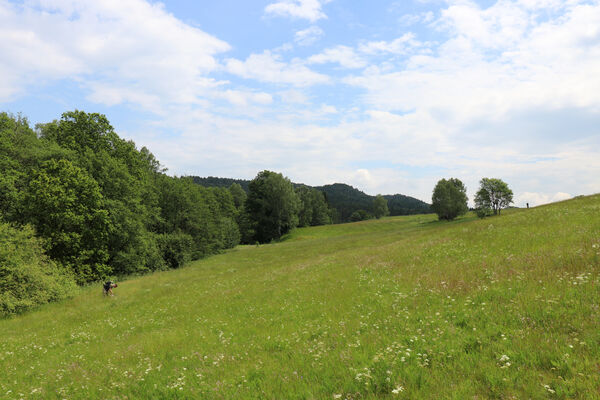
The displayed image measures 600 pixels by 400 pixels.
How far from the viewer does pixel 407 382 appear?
5434mm

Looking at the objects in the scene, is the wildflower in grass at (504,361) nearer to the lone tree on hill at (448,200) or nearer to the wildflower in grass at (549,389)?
the wildflower in grass at (549,389)

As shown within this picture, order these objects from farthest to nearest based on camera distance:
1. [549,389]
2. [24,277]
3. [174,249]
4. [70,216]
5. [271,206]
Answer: [271,206] < [174,249] < [70,216] < [24,277] < [549,389]

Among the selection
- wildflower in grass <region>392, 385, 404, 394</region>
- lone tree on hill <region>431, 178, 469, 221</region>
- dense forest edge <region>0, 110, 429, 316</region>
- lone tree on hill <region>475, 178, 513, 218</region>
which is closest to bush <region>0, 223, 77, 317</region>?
dense forest edge <region>0, 110, 429, 316</region>

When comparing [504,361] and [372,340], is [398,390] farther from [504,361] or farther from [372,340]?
[372,340]

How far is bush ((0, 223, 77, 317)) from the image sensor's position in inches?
879

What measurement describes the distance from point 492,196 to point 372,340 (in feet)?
255

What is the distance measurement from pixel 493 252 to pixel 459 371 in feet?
43.7

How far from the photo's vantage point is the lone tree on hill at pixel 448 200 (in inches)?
3383

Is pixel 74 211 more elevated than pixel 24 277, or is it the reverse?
pixel 74 211

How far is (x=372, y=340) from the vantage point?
7793 millimetres

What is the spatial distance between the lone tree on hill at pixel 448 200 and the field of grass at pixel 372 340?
7467cm

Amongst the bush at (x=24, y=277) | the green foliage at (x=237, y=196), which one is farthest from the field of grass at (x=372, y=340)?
the green foliage at (x=237, y=196)

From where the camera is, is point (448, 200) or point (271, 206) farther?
point (271, 206)

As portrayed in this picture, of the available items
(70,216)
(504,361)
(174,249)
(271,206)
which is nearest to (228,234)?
(271,206)
